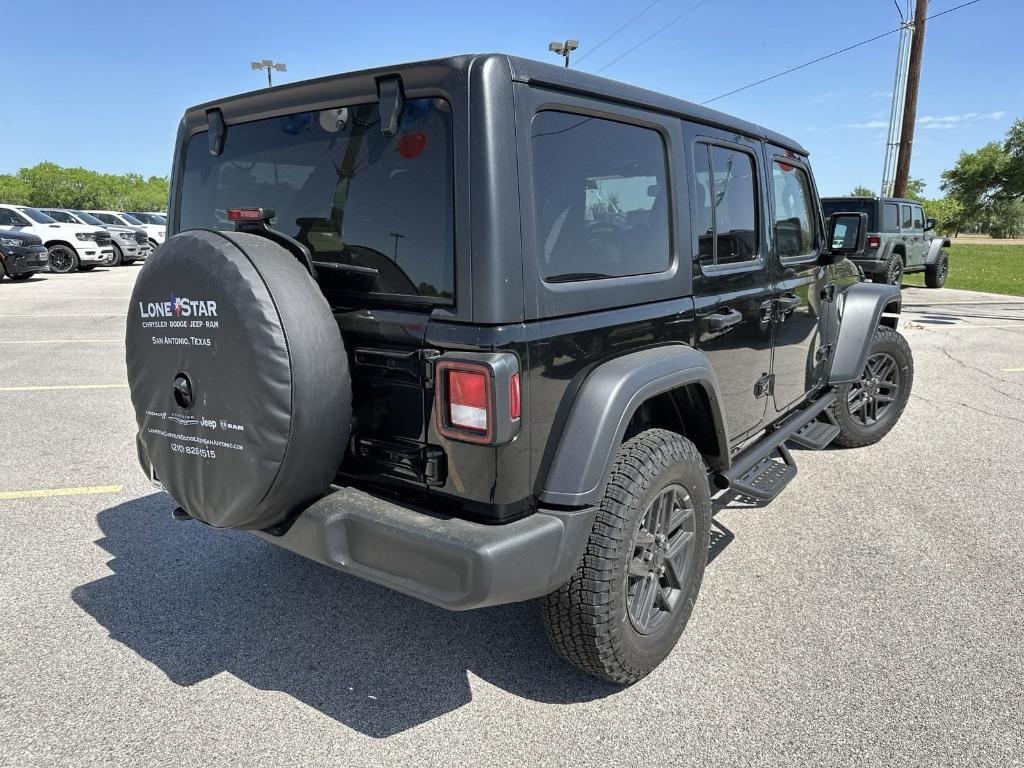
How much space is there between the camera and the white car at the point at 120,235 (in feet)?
70.4

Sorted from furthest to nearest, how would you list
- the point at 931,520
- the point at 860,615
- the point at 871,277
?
the point at 871,277
the point at 931,520
the point at 860,615

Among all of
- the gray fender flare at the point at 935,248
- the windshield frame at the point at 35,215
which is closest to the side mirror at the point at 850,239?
the gray fender flare at the point at 935,248

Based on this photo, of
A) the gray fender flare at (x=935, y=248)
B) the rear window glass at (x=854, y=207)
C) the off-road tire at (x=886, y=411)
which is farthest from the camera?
the gray fender flare at (x=935, y=248)

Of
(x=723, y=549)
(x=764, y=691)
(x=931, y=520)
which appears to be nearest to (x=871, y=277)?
(x=931, y=520)

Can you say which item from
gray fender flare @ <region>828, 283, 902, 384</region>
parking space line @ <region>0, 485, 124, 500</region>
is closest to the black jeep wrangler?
parking space line @ <region>0, 485, 124, 500</region>

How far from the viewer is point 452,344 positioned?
6.71 ft

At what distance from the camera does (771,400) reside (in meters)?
3.72

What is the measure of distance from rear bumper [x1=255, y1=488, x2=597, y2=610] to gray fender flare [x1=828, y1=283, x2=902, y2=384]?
2982 millimetres

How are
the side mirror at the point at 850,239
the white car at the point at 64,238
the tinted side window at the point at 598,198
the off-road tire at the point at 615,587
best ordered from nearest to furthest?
the tinted side window at the point at 598,198, the off-road tire at the point at 615,587, the side mirror at the point at 850,239, the white car at the point at 64,238

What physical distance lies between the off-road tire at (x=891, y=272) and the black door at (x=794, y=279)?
11090 millimetres

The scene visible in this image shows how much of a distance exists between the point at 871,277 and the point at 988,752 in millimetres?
13664

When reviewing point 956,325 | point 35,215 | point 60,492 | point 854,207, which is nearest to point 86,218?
point 35,215

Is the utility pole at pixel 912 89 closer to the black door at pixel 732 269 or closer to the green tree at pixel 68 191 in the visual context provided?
the black door at pixel 732 269

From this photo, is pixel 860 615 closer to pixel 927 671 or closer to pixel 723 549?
pixel 927 671
